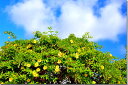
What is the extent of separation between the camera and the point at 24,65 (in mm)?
4422

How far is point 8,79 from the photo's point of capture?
15.7 ft

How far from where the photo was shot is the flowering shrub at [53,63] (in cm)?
441

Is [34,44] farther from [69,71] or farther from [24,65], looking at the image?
[69,71]

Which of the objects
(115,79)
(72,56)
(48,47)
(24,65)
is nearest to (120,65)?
(115,79)

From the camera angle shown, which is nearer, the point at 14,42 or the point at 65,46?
the point at 65,46

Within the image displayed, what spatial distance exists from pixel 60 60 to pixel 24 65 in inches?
30.4

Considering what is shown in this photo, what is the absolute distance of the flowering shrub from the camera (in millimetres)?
4406

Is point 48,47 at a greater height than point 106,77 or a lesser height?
greater

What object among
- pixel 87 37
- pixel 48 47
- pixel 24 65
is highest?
pixel 87 37

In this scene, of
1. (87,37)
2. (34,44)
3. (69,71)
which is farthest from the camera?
(87,37)

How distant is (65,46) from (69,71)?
706 mm

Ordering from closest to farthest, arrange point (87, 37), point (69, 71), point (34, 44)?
point (69, 71)
point (34, 44)
point (87, 37)

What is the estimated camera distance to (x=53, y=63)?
4.51m

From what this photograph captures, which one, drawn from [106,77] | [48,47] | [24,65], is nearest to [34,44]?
[48,47]
